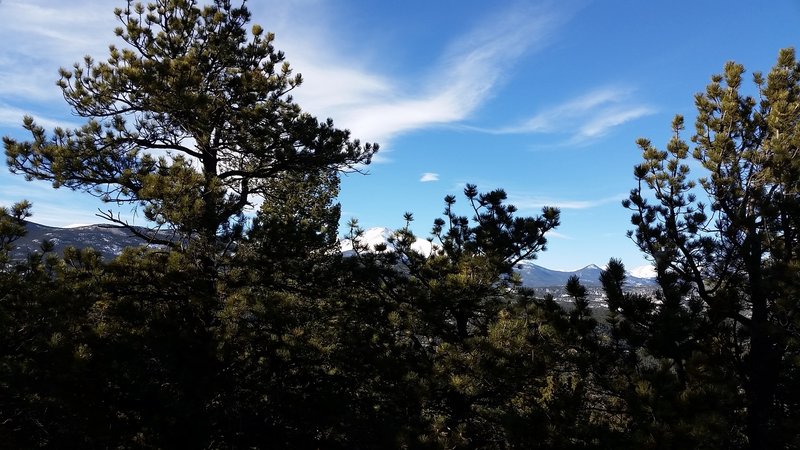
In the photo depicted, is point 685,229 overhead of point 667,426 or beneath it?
overhead

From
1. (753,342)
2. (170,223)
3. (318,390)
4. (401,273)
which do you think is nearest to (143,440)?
(318,390)

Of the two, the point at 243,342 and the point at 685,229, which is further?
the point at 685,229

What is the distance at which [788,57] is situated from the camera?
9.16 m

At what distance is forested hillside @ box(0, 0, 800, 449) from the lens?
7.11 metres

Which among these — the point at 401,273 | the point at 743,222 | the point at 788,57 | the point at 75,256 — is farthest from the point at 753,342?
the point at 75,256

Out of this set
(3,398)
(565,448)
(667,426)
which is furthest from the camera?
(3,398)

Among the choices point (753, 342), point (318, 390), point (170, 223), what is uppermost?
point (170, 223)

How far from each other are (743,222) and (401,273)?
730 centimetres

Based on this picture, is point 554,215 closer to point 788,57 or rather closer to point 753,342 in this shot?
point 753,342

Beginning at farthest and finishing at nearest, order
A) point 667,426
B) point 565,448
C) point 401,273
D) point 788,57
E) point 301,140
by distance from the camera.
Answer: point 301,140, point 401,273, point 788,57, point 565,448, point 667,426

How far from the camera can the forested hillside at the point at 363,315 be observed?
711 cm

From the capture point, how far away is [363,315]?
10492 millimetres

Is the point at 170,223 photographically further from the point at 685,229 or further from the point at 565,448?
the point at 685,229

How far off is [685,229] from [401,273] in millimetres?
6593
